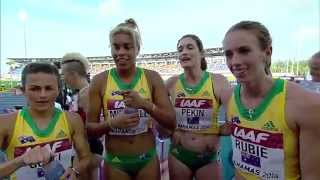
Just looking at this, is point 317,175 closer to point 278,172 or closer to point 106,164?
point 278,172

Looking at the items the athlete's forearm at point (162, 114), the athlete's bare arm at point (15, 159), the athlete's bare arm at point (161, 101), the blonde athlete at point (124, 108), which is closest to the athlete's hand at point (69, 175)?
the athlete's bare arm at point (15, 159)

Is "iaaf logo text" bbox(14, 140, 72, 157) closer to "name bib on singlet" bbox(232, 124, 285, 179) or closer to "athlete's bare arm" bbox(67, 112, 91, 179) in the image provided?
"athlete's bare arm" bbox(67, 112, 91, 179)

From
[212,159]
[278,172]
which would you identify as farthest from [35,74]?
[212,159]

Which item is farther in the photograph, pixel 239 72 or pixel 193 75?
pixel 193 75

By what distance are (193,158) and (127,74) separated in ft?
4.22

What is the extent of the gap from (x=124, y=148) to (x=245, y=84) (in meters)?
1.39

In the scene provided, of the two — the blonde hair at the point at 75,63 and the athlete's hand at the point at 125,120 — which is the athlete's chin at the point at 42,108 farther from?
the blonde hair at the point at 75,63

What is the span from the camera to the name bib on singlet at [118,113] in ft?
9.90

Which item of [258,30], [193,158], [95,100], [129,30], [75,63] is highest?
[129,30]

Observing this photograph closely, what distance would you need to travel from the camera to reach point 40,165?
7.95 feet

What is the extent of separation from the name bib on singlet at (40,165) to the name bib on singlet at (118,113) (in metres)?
0.59

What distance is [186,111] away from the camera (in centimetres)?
377

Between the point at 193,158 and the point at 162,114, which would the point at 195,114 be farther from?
the point at 162,114

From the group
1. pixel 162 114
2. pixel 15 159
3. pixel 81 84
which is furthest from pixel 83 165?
pixel 81 84
